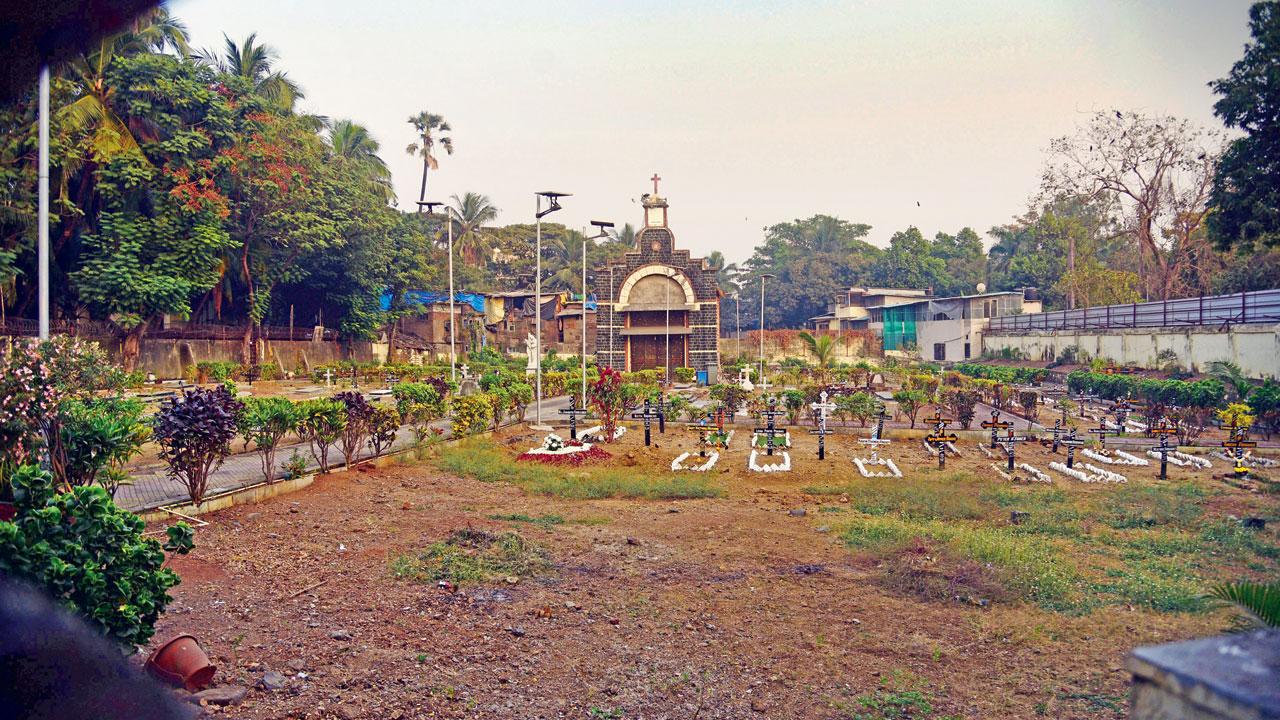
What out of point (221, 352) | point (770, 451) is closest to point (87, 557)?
point (770, 451)

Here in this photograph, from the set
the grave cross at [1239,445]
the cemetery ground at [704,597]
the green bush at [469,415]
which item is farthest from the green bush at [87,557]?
the grave cross at [1239,445]

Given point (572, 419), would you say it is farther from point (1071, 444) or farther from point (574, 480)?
point (1071, 444)

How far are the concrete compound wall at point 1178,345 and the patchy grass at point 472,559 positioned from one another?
2427cm

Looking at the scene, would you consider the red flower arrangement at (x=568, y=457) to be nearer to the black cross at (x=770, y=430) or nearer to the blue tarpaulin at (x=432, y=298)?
the black cross at (x=770, y=430)

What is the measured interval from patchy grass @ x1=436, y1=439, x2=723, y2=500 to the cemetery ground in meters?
0.12

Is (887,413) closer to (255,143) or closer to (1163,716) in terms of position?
(1163,716)

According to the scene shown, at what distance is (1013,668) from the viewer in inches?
212

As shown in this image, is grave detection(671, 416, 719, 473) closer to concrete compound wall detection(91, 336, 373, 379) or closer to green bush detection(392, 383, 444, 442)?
green bush detection(392, 383, 444, 442)

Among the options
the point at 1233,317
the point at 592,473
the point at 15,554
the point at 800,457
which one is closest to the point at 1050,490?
the point at 800,457

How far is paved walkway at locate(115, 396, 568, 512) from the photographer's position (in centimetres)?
999

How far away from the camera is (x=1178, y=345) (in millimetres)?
28000

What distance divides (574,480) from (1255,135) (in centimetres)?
1691

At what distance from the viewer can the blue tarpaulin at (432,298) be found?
48.2 metres

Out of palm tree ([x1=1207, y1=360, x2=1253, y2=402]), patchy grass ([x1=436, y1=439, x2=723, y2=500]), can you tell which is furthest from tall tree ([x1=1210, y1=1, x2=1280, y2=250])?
patchy grass ([x1=436, y1=439, x2=723, y2=500])
